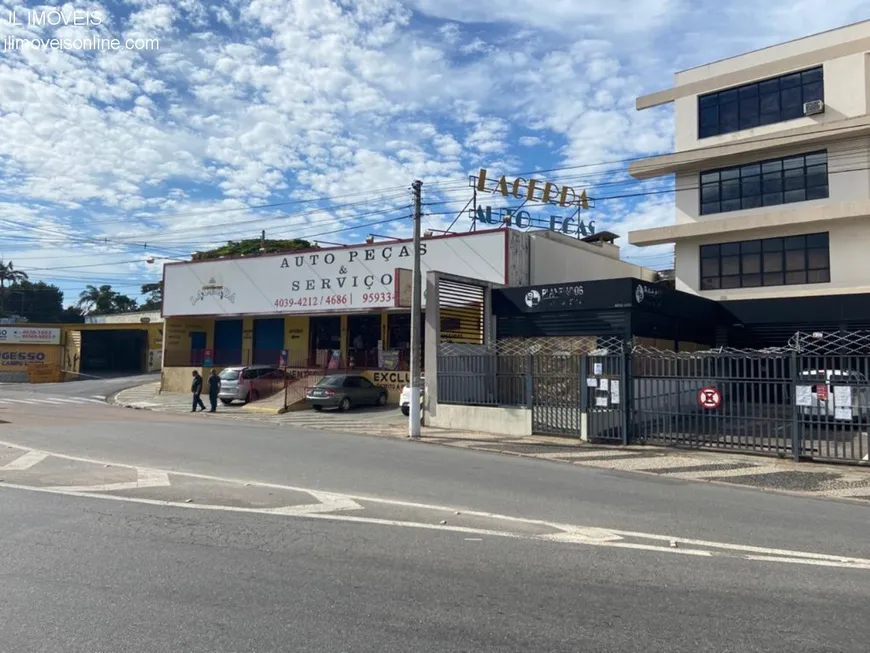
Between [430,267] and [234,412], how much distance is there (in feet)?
31.3

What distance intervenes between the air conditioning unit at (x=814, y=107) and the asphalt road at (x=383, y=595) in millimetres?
26463

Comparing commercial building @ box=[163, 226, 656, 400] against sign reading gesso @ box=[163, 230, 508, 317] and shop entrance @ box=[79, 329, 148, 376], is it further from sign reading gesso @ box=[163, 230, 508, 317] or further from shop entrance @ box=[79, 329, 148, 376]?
shop entrance @ box=[79, 329, 148, 376]

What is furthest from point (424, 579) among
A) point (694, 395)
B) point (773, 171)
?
point (773, 171)

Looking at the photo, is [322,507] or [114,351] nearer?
[322,507]

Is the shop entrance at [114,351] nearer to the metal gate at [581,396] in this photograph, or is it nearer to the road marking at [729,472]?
the metal gate at [581,396]

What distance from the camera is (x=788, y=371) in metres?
13.4

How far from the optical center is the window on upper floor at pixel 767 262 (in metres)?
27.9

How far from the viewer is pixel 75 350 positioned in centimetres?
4931

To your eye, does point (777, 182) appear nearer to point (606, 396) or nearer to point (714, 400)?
point (606, 396)

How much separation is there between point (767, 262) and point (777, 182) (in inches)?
131

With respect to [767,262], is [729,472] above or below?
below

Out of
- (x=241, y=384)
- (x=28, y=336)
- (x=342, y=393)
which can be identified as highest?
(x=28, y=336)

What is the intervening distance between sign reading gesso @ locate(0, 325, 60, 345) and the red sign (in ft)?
152

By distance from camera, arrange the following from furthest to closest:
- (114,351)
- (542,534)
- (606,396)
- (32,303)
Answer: (32,303)
(114,351)
(606,396)
(542,534)
